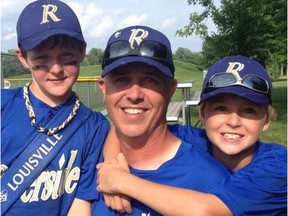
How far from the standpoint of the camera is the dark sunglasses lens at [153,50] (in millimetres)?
2006

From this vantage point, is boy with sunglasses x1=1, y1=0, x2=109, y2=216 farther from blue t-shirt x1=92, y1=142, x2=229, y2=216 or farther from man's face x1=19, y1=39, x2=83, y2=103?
blue t-shirt x1=92, y1=142, x2=229, y2=216

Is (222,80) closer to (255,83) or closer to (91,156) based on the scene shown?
(255,83)

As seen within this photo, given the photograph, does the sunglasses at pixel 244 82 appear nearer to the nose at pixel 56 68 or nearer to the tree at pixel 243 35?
the nose at pixel 56 68

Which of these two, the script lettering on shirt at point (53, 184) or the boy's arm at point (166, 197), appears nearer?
the boy's arm at point (166, 197)

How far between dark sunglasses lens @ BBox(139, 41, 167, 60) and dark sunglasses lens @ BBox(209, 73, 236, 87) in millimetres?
488

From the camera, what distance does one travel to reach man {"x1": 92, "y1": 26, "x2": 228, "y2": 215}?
2006 millimetres

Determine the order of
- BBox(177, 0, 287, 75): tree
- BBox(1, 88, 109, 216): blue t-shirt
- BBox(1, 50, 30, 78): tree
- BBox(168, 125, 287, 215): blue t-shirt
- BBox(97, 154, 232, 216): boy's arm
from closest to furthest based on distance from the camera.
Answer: BBox(97, 154, 232, 216): boy's arm, BBox(168, 125, 287, 215): blue t-shirt, BBox(1, 88, 109, 216): blue t-shirt, BBox(1, 50, 30, 78): tree, BBox(177, 0, 287, 75): tree

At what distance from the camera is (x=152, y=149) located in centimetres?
214

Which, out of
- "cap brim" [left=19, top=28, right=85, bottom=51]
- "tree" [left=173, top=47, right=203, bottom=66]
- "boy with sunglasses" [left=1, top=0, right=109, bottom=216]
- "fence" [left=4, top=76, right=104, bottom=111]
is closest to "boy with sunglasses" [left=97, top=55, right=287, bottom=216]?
"boy with sunglasses" [left=1, top=0, right=109, bottom=216]

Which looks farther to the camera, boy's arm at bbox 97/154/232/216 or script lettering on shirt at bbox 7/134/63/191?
script lettering on shirt at bbox 7/134/63/191

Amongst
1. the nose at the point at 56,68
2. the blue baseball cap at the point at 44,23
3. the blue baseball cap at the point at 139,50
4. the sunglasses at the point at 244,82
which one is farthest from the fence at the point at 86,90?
the blue baseball cap at the point at 139,50

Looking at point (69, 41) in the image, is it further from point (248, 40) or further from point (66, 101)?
point (248, 40)

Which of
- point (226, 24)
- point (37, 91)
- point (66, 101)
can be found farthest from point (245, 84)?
point (226, 24)

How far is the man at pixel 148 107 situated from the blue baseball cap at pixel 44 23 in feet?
1.62
